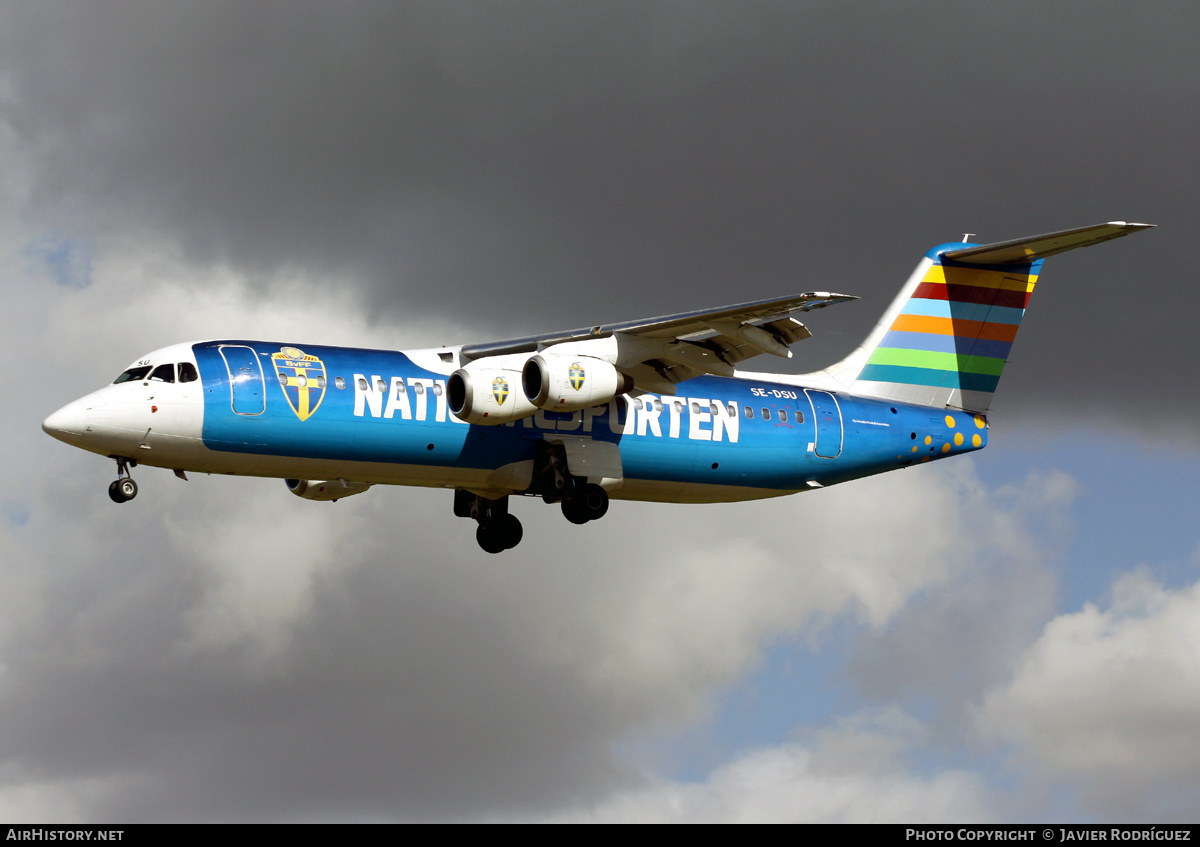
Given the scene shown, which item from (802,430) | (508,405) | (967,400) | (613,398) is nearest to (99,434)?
(508,405)

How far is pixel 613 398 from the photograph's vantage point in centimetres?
2744

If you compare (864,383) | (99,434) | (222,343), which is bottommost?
(99,434)

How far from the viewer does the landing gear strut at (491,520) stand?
98.7 feet

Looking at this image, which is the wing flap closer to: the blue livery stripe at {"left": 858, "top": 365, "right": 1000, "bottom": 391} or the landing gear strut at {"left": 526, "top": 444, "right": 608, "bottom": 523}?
the landing gear strut at {"left": 526, "top": 444, "right": 608, "bottom": 523}

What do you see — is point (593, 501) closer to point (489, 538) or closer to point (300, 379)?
point (489, 538)

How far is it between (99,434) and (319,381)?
3.42 m

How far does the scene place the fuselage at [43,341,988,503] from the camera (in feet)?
82.1

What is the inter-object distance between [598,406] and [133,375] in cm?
769

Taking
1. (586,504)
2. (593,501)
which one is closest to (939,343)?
(593,501)

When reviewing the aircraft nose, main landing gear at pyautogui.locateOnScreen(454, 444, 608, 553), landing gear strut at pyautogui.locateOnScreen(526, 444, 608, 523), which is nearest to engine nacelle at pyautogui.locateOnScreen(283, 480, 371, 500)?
main landing gear at pyautogui.locateOnScreen(454, 444, 608, 553)

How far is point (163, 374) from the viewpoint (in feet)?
82.5
